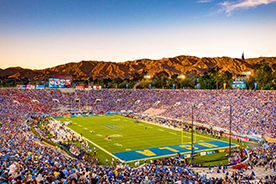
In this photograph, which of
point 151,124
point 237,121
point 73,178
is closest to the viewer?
point 73,178

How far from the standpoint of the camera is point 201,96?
182 feet

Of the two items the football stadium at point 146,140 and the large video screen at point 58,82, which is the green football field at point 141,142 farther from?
the large video screen at point 58,82

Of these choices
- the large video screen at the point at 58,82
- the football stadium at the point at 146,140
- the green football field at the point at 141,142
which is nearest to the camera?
the football stadium at the point at 146,140

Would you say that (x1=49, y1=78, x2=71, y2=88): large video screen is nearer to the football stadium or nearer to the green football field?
the football stadium

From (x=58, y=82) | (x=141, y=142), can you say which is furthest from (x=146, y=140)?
(x=58, y=82)

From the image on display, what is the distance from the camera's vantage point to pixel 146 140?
110 ft

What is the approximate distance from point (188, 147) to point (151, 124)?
17.7 metres

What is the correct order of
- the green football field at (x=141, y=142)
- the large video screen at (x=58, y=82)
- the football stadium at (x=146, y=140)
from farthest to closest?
the large video screen at (x=58, y=82) → the green football field at (x=141, y=142) → the football stadium at (x=146, y=140)

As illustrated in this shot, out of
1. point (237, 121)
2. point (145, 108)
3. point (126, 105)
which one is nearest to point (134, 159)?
point (237, 121)

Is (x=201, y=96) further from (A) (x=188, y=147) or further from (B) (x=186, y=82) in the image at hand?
(B) (x=186, y=82)

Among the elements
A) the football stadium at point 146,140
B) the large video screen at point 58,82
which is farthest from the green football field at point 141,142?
the large video screen at point 58,82

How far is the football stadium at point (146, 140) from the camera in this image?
14.9m

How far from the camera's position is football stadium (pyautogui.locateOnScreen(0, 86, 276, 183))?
1487cm

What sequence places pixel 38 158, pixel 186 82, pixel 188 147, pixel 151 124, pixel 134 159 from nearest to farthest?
pixel 38 158, pixel 134 159, pixel 188 147, pixel 151 124, pixel 186 82
